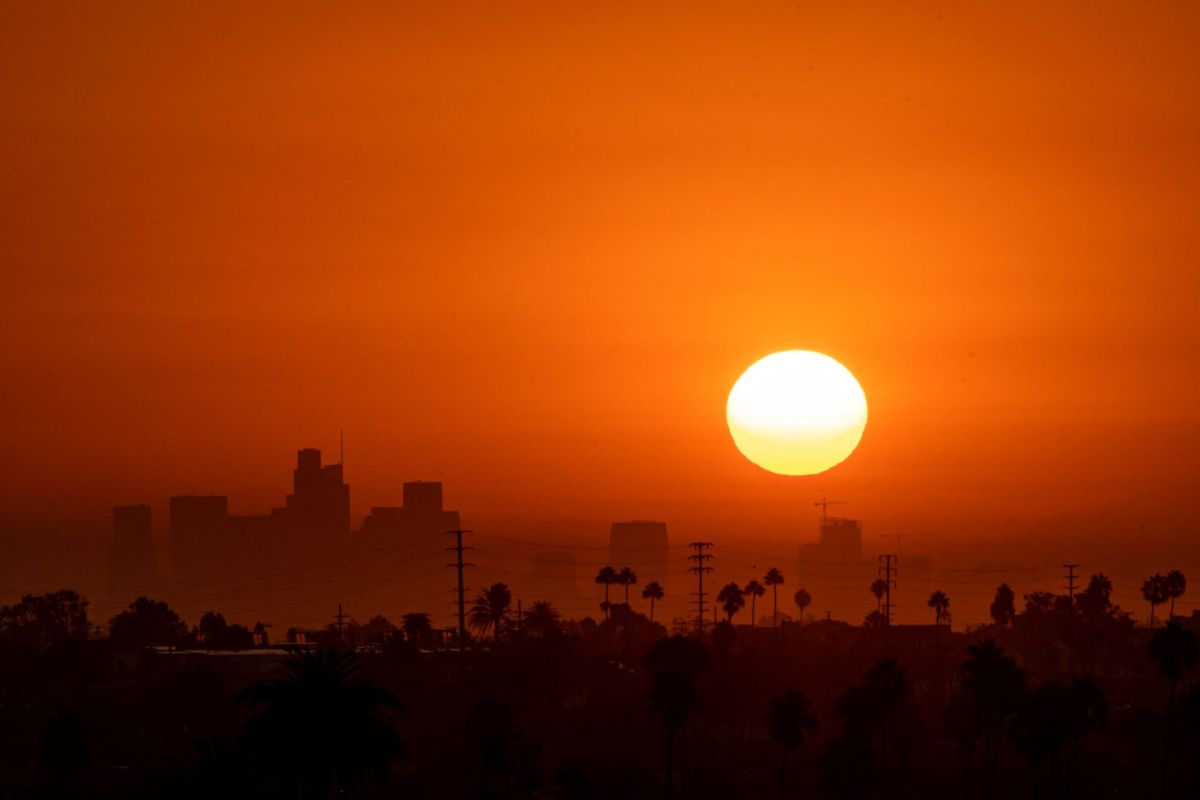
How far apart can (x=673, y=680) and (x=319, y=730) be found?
51.8 metres

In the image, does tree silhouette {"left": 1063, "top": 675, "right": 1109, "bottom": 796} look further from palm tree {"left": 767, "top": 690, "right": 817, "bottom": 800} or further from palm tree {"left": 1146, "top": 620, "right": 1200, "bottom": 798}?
palm tree {"left": 767, "top": 690, "right": 817, "bottom": 800}

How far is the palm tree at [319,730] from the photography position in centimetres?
8856

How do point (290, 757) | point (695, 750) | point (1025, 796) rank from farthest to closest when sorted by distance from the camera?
point (695, 750), point (1025, 796), point (290, 757)

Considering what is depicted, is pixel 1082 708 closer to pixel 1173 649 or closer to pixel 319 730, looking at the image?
pixel 1173 649

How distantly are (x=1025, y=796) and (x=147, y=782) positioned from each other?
68421 millimetres

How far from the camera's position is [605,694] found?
19375 cm

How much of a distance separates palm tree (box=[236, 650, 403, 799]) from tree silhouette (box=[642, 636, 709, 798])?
4821 centimetres

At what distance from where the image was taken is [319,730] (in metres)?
88.9

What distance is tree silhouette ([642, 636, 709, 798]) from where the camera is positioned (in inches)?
5374

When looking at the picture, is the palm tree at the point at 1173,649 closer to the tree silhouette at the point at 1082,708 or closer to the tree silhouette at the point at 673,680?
the tree silhouette at the point at 1082,708

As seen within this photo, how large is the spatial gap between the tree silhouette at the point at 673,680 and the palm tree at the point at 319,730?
4821 centimetres

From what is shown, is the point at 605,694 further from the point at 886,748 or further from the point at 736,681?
the point at 886,748

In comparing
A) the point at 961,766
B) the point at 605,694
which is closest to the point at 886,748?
the point at 961,766

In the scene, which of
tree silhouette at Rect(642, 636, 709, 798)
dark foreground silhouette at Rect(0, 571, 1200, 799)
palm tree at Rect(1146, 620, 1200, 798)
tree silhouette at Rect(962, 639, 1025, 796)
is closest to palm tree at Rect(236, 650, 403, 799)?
dark foreground silhouette at Rect(0, 571, 1200, 799)
